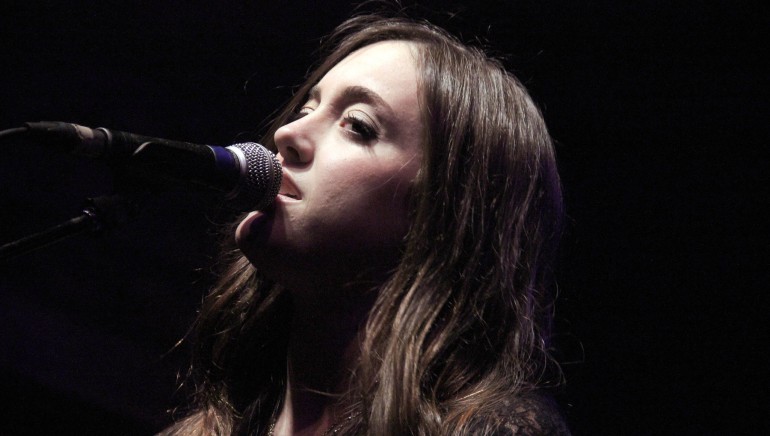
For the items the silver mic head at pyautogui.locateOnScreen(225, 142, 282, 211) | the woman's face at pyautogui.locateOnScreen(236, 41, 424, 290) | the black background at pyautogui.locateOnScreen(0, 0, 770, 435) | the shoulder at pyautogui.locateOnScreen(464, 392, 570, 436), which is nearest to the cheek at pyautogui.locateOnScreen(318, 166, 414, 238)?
the woman's face at pyautogui.locateOnScreen(236, 41, 424, 290)

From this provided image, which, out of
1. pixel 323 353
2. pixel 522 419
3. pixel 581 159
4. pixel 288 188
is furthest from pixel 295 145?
pixel 581 159

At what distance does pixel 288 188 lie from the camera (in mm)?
1405

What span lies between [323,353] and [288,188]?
341mm

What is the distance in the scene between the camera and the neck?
4.84ft

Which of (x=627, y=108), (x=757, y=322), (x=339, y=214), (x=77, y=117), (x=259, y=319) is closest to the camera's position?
(x=339, y=214)

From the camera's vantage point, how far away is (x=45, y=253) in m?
2.77

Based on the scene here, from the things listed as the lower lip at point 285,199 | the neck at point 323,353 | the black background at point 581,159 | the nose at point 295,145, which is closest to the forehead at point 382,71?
the nose at point 295,145

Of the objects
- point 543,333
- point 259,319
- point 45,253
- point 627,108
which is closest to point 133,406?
point 45,253

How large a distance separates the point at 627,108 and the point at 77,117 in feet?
5.72

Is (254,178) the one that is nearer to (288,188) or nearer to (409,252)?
(288,188)

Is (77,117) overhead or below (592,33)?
below

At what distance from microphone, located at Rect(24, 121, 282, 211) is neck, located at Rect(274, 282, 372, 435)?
0.84ft

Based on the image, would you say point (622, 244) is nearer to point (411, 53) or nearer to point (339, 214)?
point (411, 53)

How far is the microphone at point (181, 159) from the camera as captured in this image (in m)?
0.99
